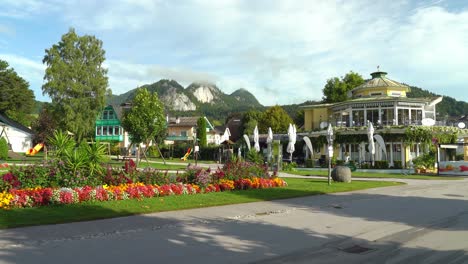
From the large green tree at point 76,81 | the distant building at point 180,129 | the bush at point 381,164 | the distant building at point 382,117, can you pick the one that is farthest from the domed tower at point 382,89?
the distant building at point 180,129

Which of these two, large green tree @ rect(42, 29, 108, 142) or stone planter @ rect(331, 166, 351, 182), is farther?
large green tree @ rect(42, 29, 108, 142)

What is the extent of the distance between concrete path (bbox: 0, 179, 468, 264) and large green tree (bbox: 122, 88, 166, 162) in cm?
2774

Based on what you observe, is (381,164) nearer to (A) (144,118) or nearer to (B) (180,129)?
(A) (144,118)

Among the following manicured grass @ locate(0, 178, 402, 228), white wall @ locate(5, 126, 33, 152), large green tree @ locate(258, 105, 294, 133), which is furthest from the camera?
large green tree @ locate(258, 105, 294, 133)

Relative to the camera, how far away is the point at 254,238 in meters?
9.02

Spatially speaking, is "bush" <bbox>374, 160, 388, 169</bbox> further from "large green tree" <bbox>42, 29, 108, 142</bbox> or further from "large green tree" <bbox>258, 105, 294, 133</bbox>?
"large green tree" <bbox>258, 105, 294, 133</bbox>

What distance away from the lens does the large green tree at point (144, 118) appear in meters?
40.1

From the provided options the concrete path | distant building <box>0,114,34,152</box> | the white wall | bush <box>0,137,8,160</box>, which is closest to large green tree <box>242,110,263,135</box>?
distant building <box>0,114,34,152</box>

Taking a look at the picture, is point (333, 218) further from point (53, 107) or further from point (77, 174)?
point (53, 107)

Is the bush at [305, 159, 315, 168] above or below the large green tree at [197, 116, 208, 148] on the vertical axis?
below

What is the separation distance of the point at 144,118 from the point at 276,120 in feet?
168

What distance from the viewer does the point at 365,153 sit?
4578 cm

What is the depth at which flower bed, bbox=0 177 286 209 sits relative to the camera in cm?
1195

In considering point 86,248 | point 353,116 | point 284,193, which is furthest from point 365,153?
point 86,248
